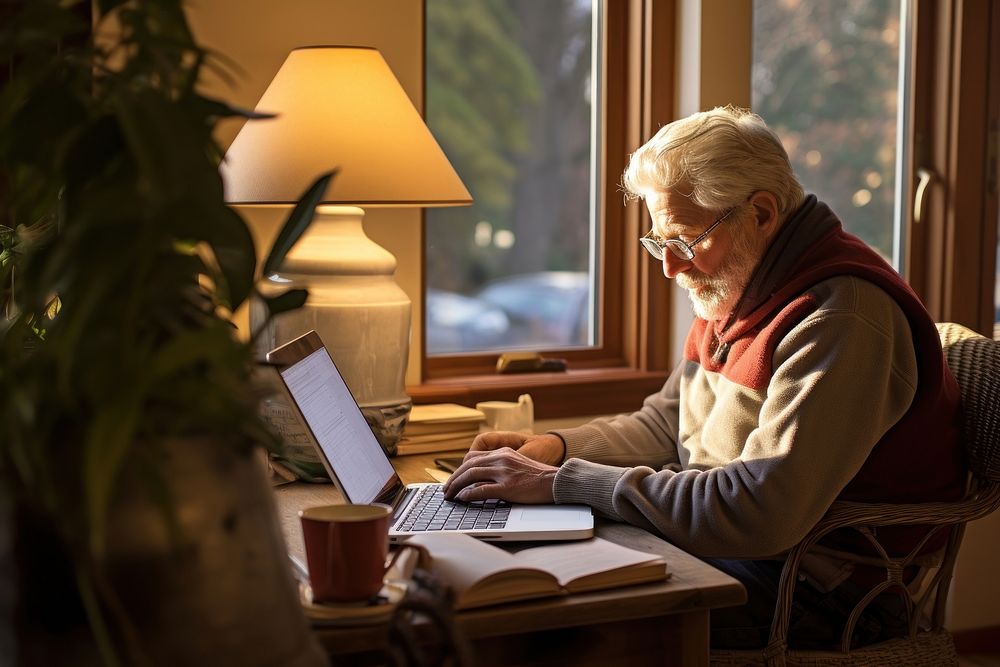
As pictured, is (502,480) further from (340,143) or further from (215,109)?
(215,109)

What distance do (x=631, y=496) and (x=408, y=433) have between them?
2.01 feet

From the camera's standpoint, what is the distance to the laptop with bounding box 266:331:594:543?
1.50 meters

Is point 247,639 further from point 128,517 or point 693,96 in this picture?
point 693,96

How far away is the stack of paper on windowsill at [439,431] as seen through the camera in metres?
2.11

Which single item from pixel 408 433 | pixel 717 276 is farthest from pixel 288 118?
pixel 717 276

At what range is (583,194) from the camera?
2854 millimetres

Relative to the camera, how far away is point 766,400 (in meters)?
1.73

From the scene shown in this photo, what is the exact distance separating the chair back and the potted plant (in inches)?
48.3

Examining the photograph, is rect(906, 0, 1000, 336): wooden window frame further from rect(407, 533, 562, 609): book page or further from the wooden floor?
rect(407, 533, 562, 609): book page

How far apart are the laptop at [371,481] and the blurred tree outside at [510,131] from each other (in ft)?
3.17

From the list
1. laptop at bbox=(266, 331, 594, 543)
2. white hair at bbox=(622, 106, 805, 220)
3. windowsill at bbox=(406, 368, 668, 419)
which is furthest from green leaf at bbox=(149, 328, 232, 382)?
windowsill at bbox=(406, 368, 668, 419)

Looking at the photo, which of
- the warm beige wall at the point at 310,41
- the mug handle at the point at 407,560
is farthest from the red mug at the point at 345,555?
the warm beige wall at the point at 310,41

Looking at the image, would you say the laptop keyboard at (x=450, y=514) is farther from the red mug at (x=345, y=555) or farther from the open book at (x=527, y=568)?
the red mug at (x=345, y=555)

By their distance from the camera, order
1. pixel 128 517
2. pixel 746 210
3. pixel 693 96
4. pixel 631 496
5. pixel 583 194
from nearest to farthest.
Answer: pixel 128 517 → pixel 631 496 → pixel 746 210 → pixel 693 96 → pixel 583 194
